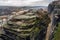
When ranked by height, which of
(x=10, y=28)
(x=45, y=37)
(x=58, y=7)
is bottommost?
(x=45, y=37)

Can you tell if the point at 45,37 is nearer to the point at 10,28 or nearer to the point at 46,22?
the point at 46,22

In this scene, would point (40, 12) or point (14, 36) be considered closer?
point (14, 36)

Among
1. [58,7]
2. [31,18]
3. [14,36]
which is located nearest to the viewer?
[58,7]

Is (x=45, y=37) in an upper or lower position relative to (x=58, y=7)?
lower

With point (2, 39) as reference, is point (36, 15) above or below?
above

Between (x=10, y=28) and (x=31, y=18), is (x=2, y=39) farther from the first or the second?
(x=31, y=18)

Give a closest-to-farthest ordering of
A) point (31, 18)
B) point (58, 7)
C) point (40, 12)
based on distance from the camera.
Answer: point (58, 7) < point (31, 18) < point (40, 12)

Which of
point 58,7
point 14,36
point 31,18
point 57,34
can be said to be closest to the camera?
point 57,34

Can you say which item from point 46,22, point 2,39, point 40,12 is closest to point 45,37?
point 46,22

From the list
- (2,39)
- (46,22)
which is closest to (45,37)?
(46,22)
